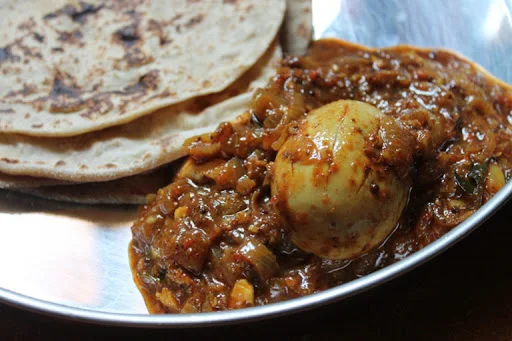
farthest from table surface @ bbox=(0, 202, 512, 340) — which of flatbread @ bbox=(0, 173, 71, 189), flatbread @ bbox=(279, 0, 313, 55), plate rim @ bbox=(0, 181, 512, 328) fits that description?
flatbread @ bbox=(279, 0, 313, 55)

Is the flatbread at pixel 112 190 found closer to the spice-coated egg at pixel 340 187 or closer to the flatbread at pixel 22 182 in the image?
the flatbread at pixel 22 182

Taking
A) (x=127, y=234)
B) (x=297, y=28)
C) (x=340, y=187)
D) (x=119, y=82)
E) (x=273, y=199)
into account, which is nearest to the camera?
(x=340, y=187)

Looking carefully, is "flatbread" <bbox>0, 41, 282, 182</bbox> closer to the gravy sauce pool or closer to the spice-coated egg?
the gravy sauce pool

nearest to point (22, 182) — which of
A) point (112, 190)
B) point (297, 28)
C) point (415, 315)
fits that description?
point (112, 190)

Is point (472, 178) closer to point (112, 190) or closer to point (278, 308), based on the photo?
point (278, 308)

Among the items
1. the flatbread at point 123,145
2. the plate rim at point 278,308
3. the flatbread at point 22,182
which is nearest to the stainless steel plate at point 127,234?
the plate rim at point 278,308

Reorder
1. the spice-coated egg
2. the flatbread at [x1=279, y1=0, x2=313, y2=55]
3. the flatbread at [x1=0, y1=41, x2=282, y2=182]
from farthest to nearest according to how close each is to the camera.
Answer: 1. the flatbread at [x1=279, y1=0, x2=313, y2=55]
2. the flatbread at [x1=0, y1=41, x2=282, y2=182]
3. the spice-coated egg

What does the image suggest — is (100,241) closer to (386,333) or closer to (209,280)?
(209,280)
